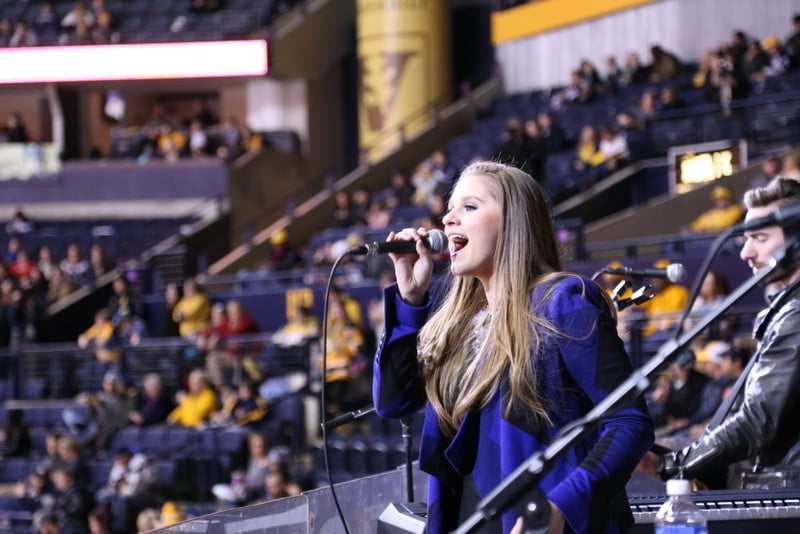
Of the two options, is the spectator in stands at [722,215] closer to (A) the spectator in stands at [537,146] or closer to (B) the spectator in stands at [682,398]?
(B) the spectator in stands at [682,398]

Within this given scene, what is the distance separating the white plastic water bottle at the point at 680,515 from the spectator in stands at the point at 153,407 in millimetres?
9579

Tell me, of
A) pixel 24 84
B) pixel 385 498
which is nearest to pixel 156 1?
pixel 24 84

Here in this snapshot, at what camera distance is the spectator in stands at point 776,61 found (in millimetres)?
14398

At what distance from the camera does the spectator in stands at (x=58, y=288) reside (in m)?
16.4

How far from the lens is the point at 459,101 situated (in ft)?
67.1

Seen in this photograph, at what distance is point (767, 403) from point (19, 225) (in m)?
17.3

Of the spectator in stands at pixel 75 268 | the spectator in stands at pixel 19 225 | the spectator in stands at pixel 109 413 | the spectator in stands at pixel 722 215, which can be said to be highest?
the spectator in stands at pixel 722 215

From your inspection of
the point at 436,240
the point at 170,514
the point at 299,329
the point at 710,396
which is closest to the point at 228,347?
the point at 299,329

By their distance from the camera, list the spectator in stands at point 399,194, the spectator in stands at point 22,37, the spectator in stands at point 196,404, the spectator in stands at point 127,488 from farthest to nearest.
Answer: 1. the spectator in stands at point 22,37
2. the spectator in stands at point 399,194
3. the spectator in stands at point 196,404
4. the spectator in stands at point 127,488

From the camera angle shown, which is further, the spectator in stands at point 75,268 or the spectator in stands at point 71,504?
the spectator in stands at point 75,268

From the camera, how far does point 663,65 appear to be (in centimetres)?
1636

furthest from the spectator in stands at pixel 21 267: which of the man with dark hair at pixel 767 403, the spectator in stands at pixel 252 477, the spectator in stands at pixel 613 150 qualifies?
the man with dark hair at pixel 767 403

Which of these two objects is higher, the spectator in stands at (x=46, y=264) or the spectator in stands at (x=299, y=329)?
the spectator in stands at (x=46, y=264)

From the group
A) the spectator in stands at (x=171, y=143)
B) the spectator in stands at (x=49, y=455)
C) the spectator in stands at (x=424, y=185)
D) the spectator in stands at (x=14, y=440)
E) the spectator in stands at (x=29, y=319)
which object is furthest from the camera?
the spectator in stands at (x=171, y=143)
